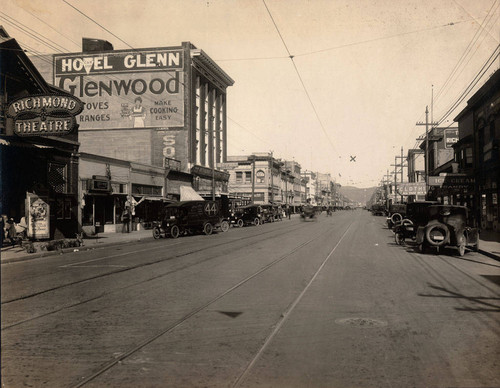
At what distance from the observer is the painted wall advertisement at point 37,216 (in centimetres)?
2222

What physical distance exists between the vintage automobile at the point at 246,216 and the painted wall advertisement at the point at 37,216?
23.8 meters

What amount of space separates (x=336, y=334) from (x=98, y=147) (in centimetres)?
4664

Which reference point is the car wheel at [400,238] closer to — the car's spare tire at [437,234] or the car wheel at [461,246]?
the car's spare tire at [437,234]

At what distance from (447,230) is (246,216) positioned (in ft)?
100

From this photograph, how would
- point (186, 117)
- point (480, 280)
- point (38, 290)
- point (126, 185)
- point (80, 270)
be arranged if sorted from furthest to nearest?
point (186, 117) → point (126, 185) → point (80, 270) → point (480, 280) → point (38, 290)

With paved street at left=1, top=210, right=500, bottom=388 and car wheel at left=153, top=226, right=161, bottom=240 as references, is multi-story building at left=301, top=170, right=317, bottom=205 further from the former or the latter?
paved street at left=1, top=210, right=500, bottom=388

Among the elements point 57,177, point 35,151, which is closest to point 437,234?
point 35,151

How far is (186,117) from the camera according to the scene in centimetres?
4841

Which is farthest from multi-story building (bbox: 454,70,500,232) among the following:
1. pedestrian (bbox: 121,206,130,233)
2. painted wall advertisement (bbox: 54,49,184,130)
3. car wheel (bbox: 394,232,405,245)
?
painted wall advertisement (bbox: 54,49,184,130)

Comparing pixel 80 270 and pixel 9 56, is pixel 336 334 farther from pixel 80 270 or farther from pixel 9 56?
pixel 9 56

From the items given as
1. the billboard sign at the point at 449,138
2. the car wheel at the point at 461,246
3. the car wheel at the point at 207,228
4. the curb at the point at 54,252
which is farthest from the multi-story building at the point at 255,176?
the car wheel at the point at 461,246

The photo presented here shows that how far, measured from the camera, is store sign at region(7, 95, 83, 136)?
19469 millimetres

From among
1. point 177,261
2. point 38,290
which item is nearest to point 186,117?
point 177,261

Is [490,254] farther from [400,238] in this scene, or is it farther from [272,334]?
[272,334]
